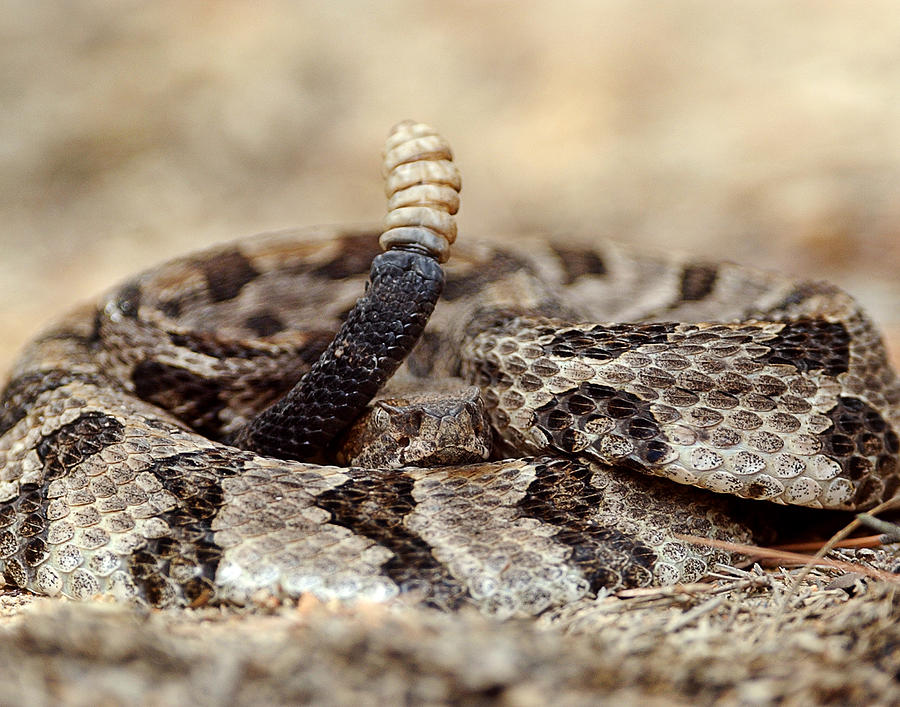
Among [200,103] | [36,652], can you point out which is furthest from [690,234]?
[36,652]

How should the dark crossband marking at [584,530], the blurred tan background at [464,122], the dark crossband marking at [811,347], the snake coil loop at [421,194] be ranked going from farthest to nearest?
the blurred tan background at [464,122], the snake coil loop at [421,194], the dark crossband marking at [811,347], the dark crossband marking at [584,530]

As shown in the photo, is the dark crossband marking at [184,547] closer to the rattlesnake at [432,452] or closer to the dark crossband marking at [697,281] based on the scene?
the rattlesnake at [432,452]

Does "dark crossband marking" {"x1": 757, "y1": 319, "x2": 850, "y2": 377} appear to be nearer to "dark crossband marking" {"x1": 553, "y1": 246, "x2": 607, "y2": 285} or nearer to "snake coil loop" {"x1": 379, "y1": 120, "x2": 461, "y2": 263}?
"snake coil loop" {"x1": 379, "y1": 120, "x2": 461, "y2": 263}

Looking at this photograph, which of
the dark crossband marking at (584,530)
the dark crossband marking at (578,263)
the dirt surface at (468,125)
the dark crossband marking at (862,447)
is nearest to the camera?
the dark crossband marking at (584,530)

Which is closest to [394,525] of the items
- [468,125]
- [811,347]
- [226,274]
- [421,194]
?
[421,194]

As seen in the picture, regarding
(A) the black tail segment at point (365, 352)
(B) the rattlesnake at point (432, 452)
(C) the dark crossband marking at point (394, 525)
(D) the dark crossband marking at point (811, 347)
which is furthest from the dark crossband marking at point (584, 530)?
(D) the dark crossband marking at point (811, 347)

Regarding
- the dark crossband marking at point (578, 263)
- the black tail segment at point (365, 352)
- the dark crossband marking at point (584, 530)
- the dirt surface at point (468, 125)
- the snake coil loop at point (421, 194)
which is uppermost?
the dirt surface at point (468, 125)

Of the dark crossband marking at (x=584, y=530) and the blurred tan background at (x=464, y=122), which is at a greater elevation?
the blurred tan background at (x=464, y=122)

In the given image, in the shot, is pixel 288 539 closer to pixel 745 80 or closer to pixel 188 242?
pixel 188 242
